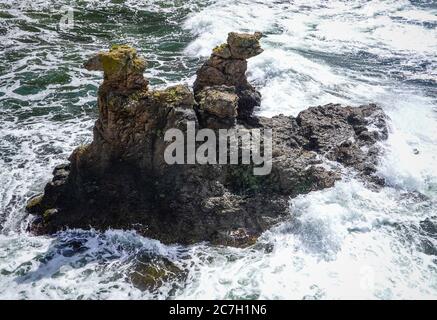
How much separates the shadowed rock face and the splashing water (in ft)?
1.21

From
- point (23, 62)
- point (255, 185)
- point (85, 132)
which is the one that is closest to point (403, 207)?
point (255, 185)

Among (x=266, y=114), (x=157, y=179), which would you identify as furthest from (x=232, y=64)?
(x=157, y=179)

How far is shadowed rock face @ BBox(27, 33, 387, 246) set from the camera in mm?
9836

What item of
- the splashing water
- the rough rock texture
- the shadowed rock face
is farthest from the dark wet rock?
the splashing water

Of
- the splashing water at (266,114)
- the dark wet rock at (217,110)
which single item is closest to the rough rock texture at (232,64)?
the dark wet rock at (217,110)

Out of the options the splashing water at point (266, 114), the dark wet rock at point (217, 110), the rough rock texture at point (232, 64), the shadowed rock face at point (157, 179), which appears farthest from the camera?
the rough rock texture at point (232, 64)

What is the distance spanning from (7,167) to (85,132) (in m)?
→ 2.71

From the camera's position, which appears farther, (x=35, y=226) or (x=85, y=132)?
(x=85, y=132)

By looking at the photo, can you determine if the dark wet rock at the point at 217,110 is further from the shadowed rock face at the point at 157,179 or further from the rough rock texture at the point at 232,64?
the rough rock texture at the point at 232,64

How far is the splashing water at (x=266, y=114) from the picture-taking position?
8.80m

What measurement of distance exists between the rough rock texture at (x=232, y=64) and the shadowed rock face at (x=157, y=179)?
1.82m

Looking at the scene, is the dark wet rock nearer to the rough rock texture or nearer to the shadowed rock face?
the shadowed rock face
